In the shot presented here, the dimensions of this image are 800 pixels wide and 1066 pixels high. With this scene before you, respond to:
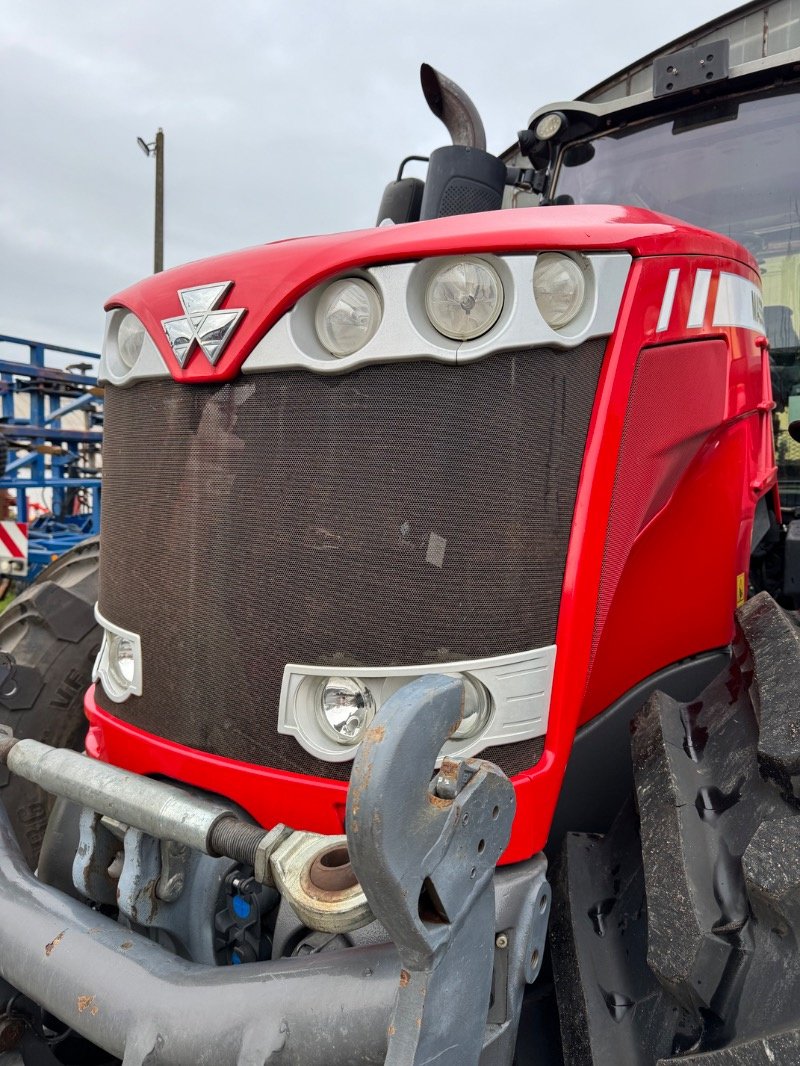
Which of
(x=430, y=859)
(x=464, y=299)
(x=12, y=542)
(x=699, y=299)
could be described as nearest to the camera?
(x=430, y=859)

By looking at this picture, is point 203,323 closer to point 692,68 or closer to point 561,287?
point 561,287

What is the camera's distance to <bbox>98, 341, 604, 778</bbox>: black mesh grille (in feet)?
4.11

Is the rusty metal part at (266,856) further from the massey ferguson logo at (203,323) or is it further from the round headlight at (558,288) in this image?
the round headlight at (558,288)

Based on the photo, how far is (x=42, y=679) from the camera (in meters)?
2.31

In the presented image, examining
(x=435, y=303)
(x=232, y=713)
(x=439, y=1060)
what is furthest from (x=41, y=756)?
(x=435, y=303)

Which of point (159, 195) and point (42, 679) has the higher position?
point (159, 195)

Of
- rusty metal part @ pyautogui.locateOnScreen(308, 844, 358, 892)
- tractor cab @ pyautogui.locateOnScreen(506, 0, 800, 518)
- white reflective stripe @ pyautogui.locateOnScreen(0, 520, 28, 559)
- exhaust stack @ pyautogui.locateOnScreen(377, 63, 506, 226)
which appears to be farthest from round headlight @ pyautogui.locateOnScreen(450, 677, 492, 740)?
white reflective stripe @ pyautogui.locateOnScreen(0, 520, 28, 559)

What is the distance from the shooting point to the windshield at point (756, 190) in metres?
2.40

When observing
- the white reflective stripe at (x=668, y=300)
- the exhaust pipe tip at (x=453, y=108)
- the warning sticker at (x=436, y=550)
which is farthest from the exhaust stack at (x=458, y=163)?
the warning sticker at (x=436, y=550)

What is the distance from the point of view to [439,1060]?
1034mm

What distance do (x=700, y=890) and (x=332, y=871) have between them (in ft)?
1.70

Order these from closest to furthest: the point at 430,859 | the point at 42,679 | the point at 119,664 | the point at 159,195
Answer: the point at 430,859, the point at 119,664, the point at 42,679, the point at 159,195

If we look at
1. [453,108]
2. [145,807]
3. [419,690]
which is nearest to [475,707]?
[419,690]

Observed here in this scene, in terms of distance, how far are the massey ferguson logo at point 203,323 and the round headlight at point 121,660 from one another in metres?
0.53
